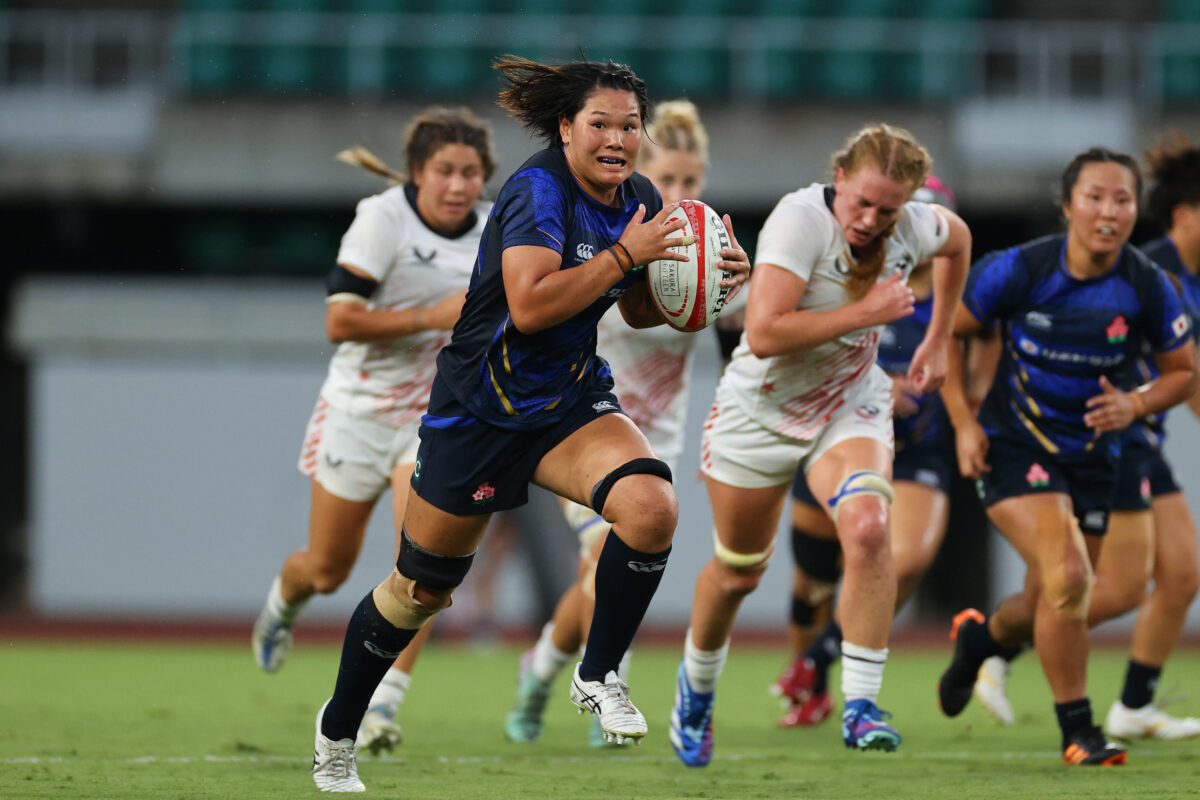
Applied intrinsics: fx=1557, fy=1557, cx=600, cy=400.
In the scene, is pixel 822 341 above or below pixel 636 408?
above

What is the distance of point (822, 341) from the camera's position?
4711mm

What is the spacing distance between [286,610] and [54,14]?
10655 mm

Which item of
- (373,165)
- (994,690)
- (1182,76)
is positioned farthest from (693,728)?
(1182,76)

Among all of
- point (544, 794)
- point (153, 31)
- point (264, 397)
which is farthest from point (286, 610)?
point (153, 31)

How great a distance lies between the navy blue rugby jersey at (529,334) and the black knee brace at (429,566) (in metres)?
0.41

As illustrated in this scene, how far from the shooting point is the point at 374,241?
18.0 feet

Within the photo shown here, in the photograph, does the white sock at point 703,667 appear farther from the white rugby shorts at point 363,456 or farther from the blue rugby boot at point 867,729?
the white rugby shorts at point 363,456

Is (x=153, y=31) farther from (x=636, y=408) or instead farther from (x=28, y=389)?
(x=636, y=408)

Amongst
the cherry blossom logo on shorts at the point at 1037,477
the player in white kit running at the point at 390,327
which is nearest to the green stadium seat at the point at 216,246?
the player in white kit running at the point at 390,327

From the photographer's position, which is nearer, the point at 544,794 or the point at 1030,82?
the point at 544,794

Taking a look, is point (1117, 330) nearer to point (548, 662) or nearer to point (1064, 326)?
point (1064, 326)

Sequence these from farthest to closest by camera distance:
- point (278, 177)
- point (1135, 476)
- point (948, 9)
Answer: point (948, 9) < point (278, 177) < point (1135, 476)

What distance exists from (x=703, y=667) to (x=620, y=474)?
5.10 ft

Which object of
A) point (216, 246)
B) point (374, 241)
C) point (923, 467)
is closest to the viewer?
point (374, 241)
